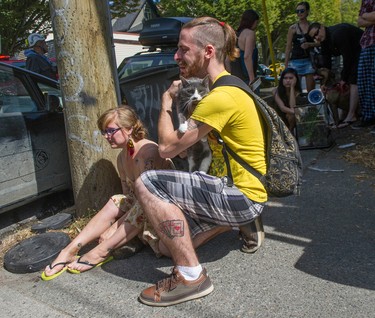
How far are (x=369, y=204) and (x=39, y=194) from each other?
3041mm

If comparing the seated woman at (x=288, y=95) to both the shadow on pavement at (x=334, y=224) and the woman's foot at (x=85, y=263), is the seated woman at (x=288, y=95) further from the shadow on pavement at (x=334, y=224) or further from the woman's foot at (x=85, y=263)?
the woman's foot at (x=85, y=263)

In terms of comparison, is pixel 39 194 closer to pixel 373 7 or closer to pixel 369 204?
pixel 369 204

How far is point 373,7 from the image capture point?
18.0ft

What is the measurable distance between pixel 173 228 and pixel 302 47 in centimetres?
526

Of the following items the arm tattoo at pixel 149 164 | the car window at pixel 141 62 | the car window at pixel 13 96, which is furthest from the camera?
the car window at pixel 141 62

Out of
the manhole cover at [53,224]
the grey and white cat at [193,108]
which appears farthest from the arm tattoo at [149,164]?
the manhole cover at [53,224]

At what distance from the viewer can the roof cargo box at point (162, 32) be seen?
8953 mm

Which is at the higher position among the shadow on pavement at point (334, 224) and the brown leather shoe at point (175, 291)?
the brown leather shoe at point (175, 291)

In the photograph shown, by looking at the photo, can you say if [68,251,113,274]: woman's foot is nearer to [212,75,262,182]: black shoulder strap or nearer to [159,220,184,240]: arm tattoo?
[159,220,184,240]: arm tattoo

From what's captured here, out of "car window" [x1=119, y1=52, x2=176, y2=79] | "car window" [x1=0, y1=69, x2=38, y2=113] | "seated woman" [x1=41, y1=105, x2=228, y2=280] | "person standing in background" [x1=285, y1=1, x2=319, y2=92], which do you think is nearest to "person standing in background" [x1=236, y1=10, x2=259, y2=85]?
"person standing in background" [x1=285, y1=1, x2=319, y2=92]

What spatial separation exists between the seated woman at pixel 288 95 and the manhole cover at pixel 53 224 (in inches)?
139

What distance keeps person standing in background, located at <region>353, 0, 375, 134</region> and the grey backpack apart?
3425 mm

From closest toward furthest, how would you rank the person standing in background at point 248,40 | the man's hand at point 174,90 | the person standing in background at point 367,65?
the man's hand at point 174,90, the person standing in background at point 367,65, the person standing in background at point 248,40

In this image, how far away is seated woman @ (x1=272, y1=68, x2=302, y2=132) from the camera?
5.94 metres
